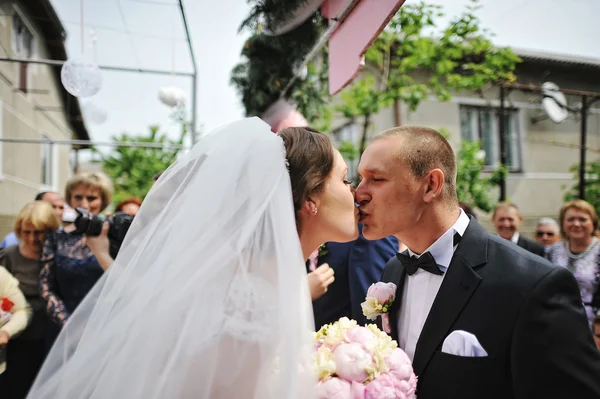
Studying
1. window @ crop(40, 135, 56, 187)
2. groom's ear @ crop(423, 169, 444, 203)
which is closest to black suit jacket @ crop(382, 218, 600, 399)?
groom's ear @ crop(423, 169, 444, 203)

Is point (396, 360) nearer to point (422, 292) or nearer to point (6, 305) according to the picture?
point (422, 292)

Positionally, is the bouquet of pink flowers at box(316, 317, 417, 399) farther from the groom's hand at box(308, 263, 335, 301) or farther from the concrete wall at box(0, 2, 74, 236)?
the concrete wall at box(0, 2, 74, 236)

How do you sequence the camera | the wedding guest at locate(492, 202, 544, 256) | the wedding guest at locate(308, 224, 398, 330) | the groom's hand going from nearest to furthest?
the groom's hand < the wedding guest at locate(308, 224, 398, 330) < the camera < the wedding guest at locate(492, 202, 544, 256)

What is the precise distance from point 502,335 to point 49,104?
1468 cm

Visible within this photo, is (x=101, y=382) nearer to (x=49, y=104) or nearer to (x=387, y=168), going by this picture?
(x=387, y=168)

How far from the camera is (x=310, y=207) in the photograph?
1.87 metres

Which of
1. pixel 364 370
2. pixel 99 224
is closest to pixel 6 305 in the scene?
pixel 99 224

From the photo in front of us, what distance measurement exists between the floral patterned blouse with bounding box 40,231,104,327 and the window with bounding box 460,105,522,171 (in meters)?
11.6

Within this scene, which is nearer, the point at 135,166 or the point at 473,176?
the point at 473,176

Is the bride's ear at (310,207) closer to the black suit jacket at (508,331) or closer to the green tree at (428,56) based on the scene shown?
the black suit jacket at (508,331)

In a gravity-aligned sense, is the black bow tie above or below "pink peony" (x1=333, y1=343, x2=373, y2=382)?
above

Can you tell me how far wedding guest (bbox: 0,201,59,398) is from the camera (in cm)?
351

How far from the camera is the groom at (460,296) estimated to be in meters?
1.42

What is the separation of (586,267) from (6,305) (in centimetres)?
498
